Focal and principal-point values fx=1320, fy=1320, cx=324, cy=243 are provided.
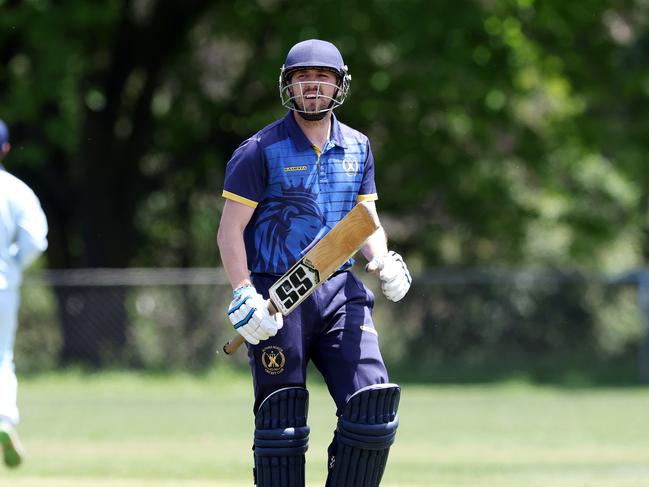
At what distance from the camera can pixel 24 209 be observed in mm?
6656

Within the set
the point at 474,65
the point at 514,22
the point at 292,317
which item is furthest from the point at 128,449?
the point at 514,22

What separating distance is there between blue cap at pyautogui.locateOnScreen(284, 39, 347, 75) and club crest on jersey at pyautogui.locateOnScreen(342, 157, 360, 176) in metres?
0.38

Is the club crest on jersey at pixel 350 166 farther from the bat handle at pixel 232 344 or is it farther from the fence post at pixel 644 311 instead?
the fence post at pixel 644 311

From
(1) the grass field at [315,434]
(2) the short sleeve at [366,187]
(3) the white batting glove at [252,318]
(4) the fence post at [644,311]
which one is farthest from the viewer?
(4) the fence post at [644,311]

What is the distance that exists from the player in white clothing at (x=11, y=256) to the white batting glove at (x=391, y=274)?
2.05 meters

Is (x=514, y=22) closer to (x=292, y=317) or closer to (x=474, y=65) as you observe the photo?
(x=474, y=65)

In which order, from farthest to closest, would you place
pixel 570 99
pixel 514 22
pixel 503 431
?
1. pixel 570 99
2. pixel 514 22
3. pixel 503 431

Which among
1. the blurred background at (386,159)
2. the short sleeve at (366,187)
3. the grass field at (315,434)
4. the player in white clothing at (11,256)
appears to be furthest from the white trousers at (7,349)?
the blurred background at (386,159)

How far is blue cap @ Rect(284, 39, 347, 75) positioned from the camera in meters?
5.34

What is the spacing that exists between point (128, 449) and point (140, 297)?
21.4 ft

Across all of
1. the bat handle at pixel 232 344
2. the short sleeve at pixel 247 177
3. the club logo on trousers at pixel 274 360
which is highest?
the short sleeve at pixel 247 177

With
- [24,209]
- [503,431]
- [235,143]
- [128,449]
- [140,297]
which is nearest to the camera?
[24,209]

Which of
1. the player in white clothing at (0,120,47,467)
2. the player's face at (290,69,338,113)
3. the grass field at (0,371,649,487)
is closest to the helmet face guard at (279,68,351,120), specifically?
the player's face at (290,69,338,113)

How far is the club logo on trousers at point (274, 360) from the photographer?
212 inches
